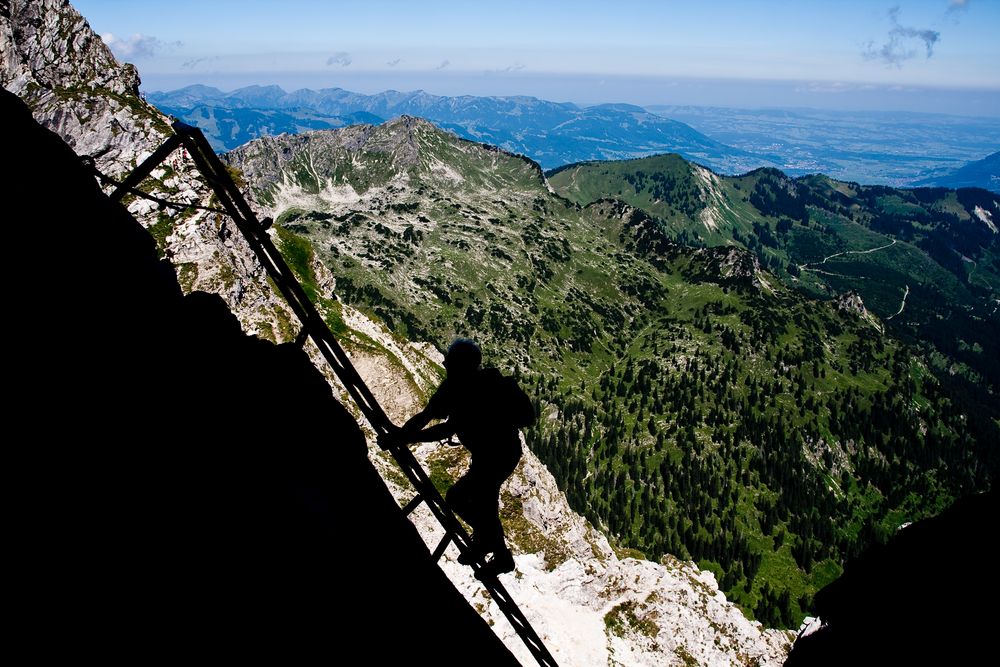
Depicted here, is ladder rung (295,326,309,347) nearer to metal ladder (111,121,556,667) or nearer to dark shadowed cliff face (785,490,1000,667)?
metal ladder (111,121,556,667)

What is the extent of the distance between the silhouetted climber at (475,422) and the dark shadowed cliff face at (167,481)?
267cm

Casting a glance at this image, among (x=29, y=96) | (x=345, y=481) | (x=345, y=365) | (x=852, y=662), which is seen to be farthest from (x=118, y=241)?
(x=29, y=96)

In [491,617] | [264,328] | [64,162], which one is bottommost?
[491,617]

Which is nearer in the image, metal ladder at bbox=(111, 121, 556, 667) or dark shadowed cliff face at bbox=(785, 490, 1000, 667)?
metal ladder at bbox=(111, 121, 556, 667)

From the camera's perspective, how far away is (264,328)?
6306 cm

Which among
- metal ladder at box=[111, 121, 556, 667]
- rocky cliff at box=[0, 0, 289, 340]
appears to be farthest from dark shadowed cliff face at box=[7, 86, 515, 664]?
rocky cliff at box=[0, 0, 289, 340]

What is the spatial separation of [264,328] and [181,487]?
57387 mm

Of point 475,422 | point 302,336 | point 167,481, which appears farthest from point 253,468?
point 475,422

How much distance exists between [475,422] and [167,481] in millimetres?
6615

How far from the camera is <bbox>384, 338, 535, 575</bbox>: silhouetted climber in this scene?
42.4ft

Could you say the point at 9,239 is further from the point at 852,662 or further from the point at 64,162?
the point at 852,662

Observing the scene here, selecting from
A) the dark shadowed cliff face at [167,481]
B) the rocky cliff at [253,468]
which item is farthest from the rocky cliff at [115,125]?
the dark shadowed cliff face at [167,481]

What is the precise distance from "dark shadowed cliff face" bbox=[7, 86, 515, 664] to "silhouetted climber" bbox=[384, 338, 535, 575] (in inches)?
105

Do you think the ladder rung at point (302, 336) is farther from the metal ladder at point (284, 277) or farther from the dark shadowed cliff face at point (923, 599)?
the dark shadowed cliff face at point (923, 599)
